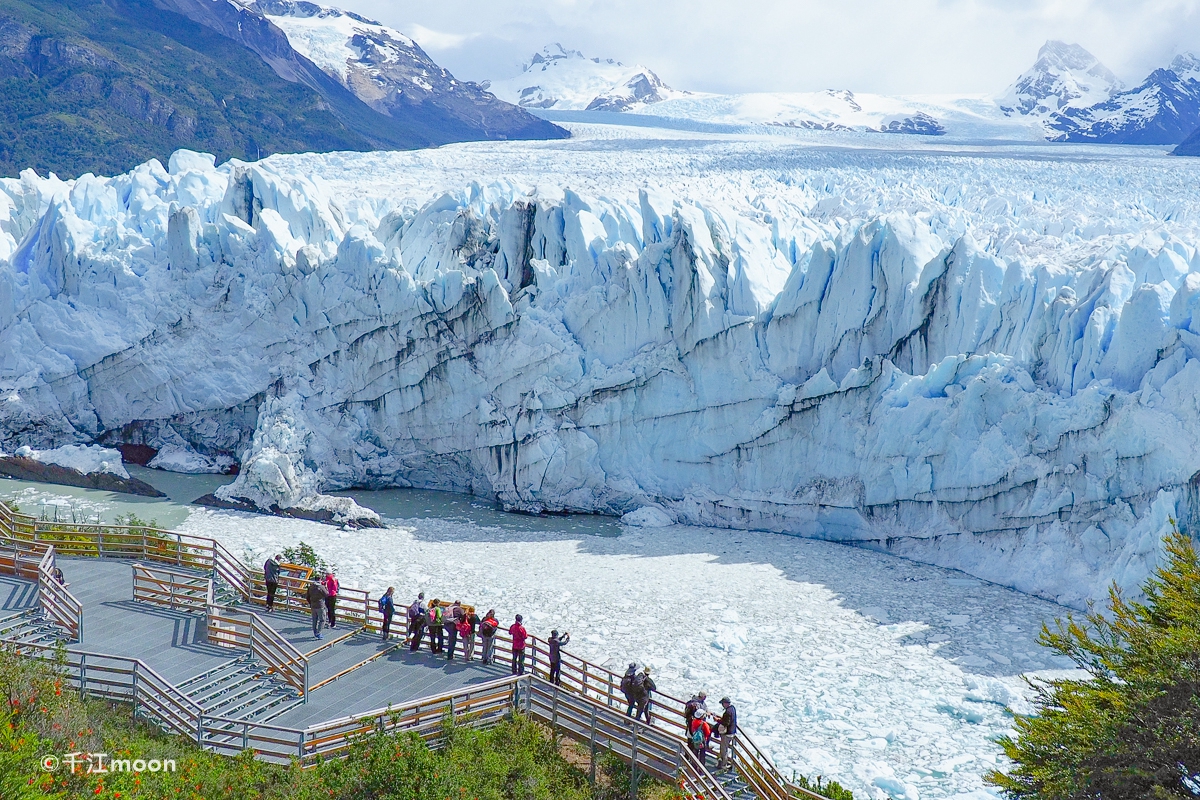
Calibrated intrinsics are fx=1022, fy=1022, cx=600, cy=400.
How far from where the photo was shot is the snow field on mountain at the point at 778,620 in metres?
13.2

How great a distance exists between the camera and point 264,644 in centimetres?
1218

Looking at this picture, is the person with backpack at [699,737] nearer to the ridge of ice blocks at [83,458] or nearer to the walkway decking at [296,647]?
the walkway decking at [296,647]

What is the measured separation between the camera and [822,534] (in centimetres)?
2166

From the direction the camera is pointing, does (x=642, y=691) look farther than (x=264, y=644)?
No

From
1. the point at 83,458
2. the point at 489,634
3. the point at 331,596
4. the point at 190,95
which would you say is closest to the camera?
the point at 489,634

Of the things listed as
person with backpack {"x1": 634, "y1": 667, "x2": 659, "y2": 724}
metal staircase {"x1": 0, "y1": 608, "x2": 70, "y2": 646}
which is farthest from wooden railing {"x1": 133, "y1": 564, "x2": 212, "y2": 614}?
person with backpack {"x1": 634, "y1": 667, "x2": 659, "y2": 724}

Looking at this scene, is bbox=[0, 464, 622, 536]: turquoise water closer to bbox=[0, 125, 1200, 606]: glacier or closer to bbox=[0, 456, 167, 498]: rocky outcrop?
bbox=[0, 456, 167, 498]: rocky outcrop

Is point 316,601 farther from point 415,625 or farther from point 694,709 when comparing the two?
point 694,709

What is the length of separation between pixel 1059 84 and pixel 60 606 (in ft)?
324

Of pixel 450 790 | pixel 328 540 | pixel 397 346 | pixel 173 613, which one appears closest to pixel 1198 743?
pixel 450 790

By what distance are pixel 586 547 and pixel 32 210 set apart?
2249 cm

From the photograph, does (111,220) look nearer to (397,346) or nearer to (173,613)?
(397,346)

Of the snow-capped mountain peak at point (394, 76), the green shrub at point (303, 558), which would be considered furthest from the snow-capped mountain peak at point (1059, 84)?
the green shrub at point (303, 558)

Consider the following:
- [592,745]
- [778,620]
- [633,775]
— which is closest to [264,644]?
[592,745]
